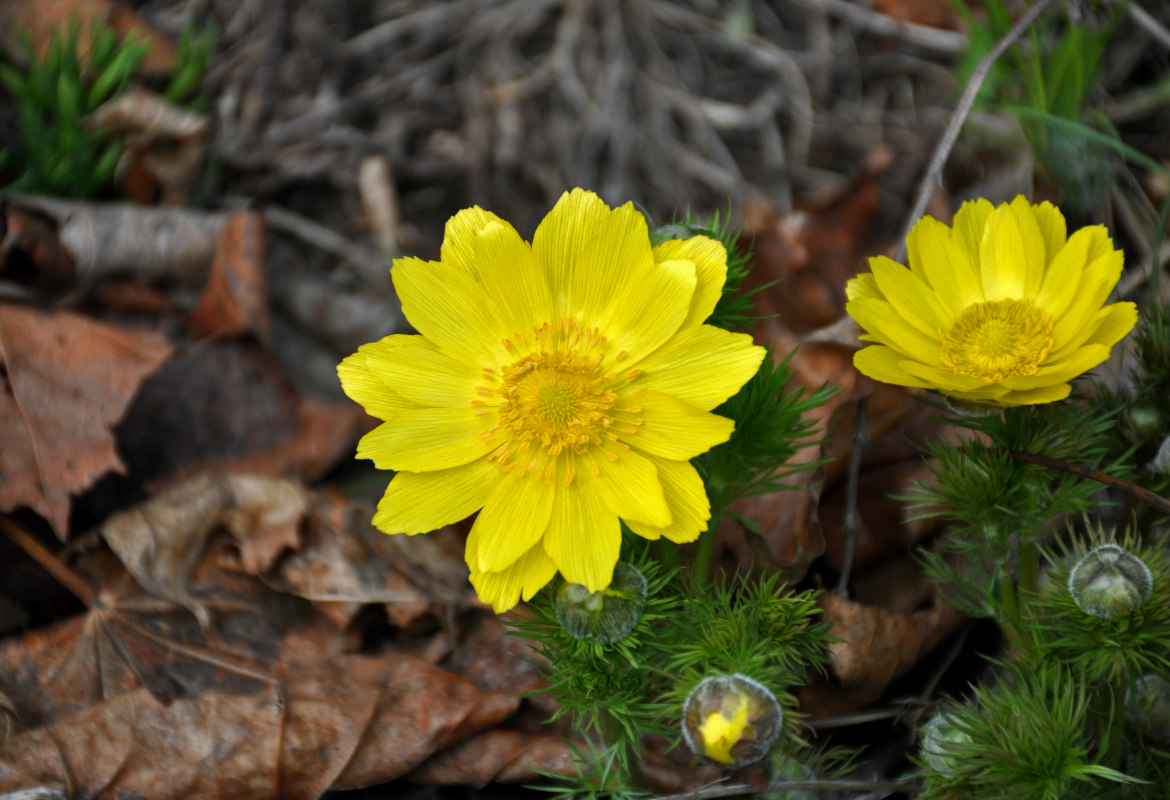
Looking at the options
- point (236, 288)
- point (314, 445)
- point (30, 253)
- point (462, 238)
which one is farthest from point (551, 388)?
point (30, 253)

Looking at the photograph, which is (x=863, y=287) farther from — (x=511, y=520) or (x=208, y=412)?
(x=208, y=412)

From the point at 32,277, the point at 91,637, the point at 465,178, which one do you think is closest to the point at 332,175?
the point at 465,178

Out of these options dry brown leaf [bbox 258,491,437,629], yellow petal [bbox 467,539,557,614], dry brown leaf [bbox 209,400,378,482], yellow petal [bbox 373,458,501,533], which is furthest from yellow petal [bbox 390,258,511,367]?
dry brown leaf [bbox 209,400,378,482]

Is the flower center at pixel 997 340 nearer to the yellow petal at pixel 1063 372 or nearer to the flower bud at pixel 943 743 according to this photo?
the yellow petal at pixel 1063 372

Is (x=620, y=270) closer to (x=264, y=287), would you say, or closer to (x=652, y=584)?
(x=652, y=584)

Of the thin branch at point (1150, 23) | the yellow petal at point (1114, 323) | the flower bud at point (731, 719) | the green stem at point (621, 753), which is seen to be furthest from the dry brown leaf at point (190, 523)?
the thin branch at point (1150, 23)

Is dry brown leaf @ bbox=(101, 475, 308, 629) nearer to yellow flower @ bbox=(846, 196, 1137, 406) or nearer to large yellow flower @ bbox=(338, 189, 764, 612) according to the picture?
large yellow flower @ bbox=(338, 189, 764, 612)
